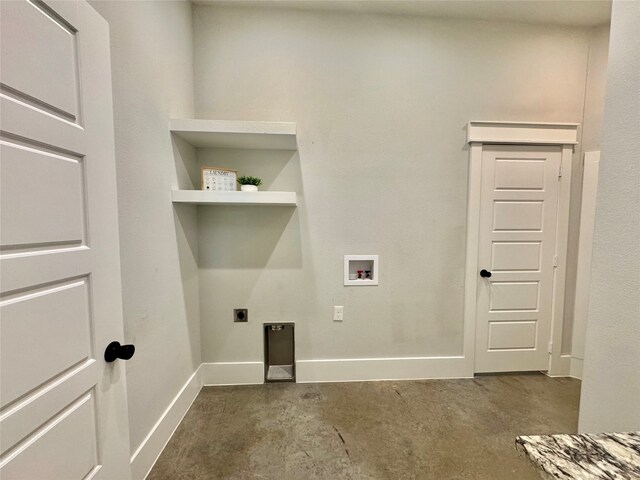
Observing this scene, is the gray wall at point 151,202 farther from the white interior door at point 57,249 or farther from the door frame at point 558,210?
the door frame at point 558,210

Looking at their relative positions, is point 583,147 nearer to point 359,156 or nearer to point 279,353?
point 359,156

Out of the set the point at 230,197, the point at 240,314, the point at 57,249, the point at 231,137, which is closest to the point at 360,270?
the point at 240,314

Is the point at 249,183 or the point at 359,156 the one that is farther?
the point at 359,156

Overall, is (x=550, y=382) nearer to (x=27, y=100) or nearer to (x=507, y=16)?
(x=507, y=16)

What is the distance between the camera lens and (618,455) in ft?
1.90

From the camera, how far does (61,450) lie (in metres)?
0.74

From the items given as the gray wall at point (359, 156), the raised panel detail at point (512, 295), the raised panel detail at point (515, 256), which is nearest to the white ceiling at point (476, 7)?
the gray wall at point (359, 156)

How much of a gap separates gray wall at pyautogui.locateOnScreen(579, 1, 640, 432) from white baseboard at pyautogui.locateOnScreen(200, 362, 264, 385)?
2.14 metres

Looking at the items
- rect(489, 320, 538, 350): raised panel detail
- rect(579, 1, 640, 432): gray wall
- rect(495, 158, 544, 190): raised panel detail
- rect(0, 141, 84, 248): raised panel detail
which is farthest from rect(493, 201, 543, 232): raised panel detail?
rect(0, 141, 84, 248): raised panel detail

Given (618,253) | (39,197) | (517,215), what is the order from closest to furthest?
(39,197) → (618,253) → (517,215)

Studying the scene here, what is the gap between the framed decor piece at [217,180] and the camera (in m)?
1.87

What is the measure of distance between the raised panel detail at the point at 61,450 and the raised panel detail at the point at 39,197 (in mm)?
499

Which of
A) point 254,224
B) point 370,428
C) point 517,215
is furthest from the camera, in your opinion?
point 517,215

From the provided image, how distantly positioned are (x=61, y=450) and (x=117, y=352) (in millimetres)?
278
